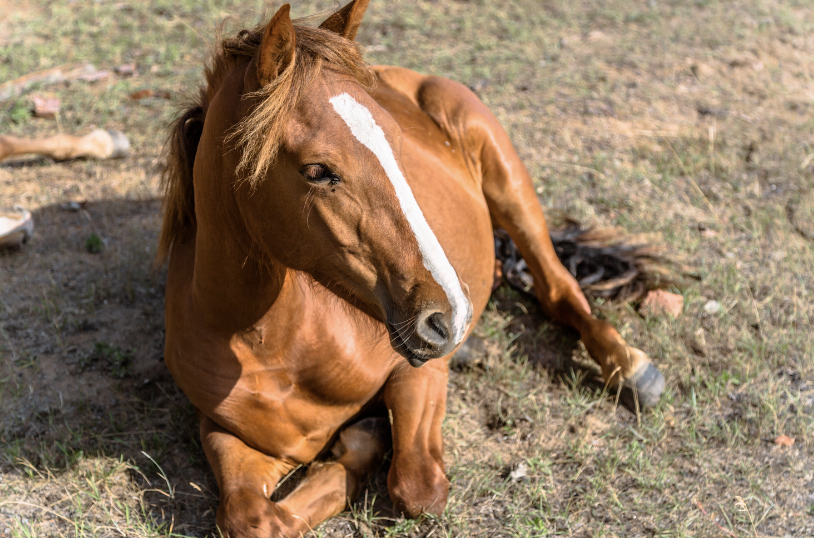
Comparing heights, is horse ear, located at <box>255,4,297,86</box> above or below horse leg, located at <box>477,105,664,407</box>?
above

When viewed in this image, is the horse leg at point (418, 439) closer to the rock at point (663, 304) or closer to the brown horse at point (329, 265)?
the brown horse at point (329, 265)

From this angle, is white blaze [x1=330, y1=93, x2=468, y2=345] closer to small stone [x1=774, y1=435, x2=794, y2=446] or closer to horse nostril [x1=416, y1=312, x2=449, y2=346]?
horse nostril [x1=416, y1=312, x2=449, y2=346]

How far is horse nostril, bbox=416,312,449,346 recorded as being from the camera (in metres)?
1.89

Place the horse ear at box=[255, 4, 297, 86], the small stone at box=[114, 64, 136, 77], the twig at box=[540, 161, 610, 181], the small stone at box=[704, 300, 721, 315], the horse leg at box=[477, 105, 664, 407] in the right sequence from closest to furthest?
1. the horse ear at box=[255, 4, 297, 86]
2. the horse leg at box=[477, 105, 664, 407]
3. the small stone at box=[704, 300, 721, 315]
4. the twig at box=[540, 161, 610, 181]
5. the small stone at box=[114, 64, 136, 77]

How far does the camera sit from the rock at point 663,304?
3.77 metres

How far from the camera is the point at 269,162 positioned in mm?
1914

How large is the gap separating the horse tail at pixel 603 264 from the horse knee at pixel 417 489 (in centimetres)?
158

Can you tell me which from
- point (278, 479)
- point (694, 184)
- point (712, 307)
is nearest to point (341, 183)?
point (278, 479)

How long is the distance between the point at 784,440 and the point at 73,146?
4591 mm

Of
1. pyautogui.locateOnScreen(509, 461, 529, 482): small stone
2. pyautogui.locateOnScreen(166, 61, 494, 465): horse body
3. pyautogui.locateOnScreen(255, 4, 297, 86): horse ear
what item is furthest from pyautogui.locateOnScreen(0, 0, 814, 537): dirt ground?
pyautogui.locateOnScreen(255, 4, 297, 86): horse ear

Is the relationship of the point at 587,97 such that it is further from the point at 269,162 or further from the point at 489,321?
the point at 269,162

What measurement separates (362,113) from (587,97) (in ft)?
13.7

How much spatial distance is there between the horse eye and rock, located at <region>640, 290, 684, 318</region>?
2.48m

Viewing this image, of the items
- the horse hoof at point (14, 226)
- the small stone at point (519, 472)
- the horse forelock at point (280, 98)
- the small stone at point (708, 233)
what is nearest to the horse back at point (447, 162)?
the small stone at point (519, 472)
